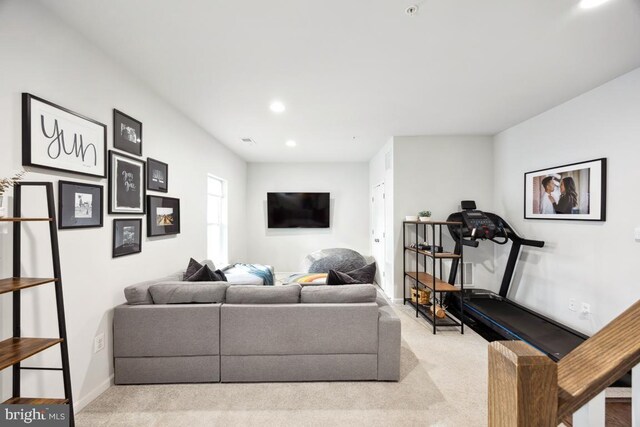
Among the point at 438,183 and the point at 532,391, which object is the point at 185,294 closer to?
the point at 532,391

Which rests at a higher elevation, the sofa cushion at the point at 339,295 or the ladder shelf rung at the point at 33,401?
the sofa cushion at the point at 339,295

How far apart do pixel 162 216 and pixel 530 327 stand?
4.18 metres

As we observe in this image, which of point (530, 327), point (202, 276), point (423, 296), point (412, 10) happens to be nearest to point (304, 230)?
point (423, 296)

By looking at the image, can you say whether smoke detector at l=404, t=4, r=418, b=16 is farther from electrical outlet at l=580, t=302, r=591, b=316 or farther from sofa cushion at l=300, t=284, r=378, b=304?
electrical outlet at l=580, t=302, r=591, b=316

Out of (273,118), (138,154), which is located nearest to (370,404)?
(138,154)

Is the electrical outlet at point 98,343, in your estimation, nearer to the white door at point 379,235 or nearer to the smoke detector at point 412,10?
the smoke detector at point 412,10

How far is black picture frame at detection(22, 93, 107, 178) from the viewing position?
1.68 metres

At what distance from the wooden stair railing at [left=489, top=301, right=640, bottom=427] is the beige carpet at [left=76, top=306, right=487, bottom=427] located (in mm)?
1790

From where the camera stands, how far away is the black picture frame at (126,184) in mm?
2352

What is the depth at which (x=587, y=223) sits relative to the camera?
3.00m

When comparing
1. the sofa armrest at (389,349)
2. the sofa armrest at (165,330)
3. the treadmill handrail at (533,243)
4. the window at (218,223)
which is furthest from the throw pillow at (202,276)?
the treadmill handrail at (533,243)

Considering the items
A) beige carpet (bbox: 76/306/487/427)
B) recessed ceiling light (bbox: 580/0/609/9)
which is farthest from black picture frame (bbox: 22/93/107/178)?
Result: recessed ceiling light (bbox: 580/0/609/9)

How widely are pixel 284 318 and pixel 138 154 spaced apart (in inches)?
80.5

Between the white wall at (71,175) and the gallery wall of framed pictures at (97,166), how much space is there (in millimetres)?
57
